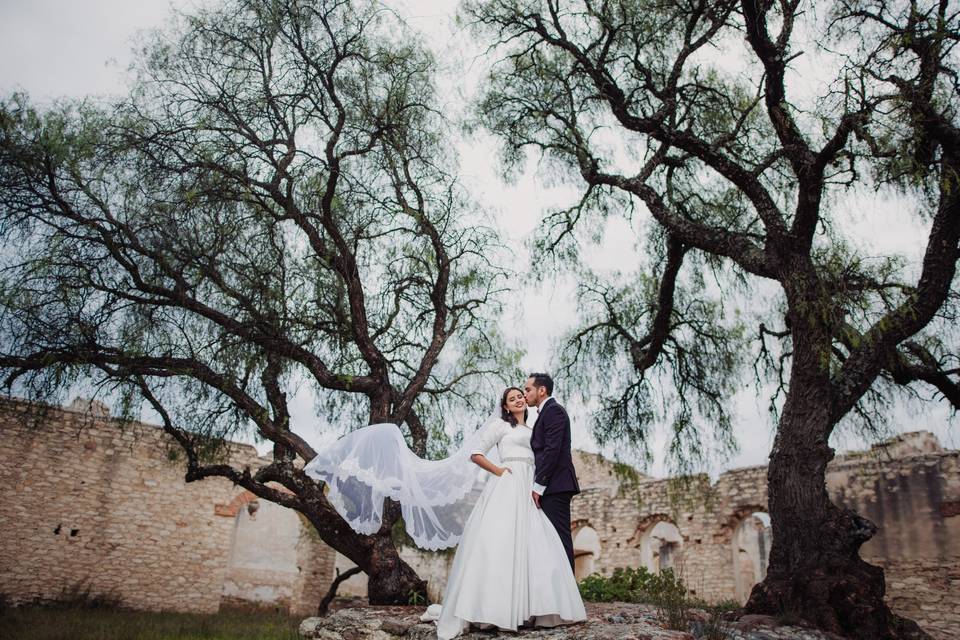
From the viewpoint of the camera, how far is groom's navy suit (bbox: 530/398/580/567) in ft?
14.8

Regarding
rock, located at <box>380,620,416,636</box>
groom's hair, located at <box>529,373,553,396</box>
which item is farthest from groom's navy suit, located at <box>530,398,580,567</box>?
rock, located at <box>380,620,416,636</box>

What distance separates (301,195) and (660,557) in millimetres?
17233

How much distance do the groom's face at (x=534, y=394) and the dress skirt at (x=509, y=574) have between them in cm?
70

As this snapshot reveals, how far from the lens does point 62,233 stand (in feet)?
20.8

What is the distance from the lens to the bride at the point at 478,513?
13.3 feet

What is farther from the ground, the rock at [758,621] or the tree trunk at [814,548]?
the tree trunk at [814,548]

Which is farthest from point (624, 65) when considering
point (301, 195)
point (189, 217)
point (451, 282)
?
point (189, 217)

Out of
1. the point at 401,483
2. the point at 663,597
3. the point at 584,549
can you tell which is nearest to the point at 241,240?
the point at 401,483

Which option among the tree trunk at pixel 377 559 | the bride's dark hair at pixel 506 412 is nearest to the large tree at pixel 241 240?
the tree trunk at pixel 377 559

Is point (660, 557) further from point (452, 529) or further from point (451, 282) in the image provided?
point (452, 529)

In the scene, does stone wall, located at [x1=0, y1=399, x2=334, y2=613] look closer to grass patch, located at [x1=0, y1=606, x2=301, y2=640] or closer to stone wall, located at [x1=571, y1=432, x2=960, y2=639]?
grass patch, located at [x1=0, y1=606, x2=301, y2=640]

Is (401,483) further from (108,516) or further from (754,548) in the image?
(754,548)

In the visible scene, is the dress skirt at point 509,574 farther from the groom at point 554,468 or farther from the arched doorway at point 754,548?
the arched doorway at point 754,548

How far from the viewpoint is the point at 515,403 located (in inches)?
188
